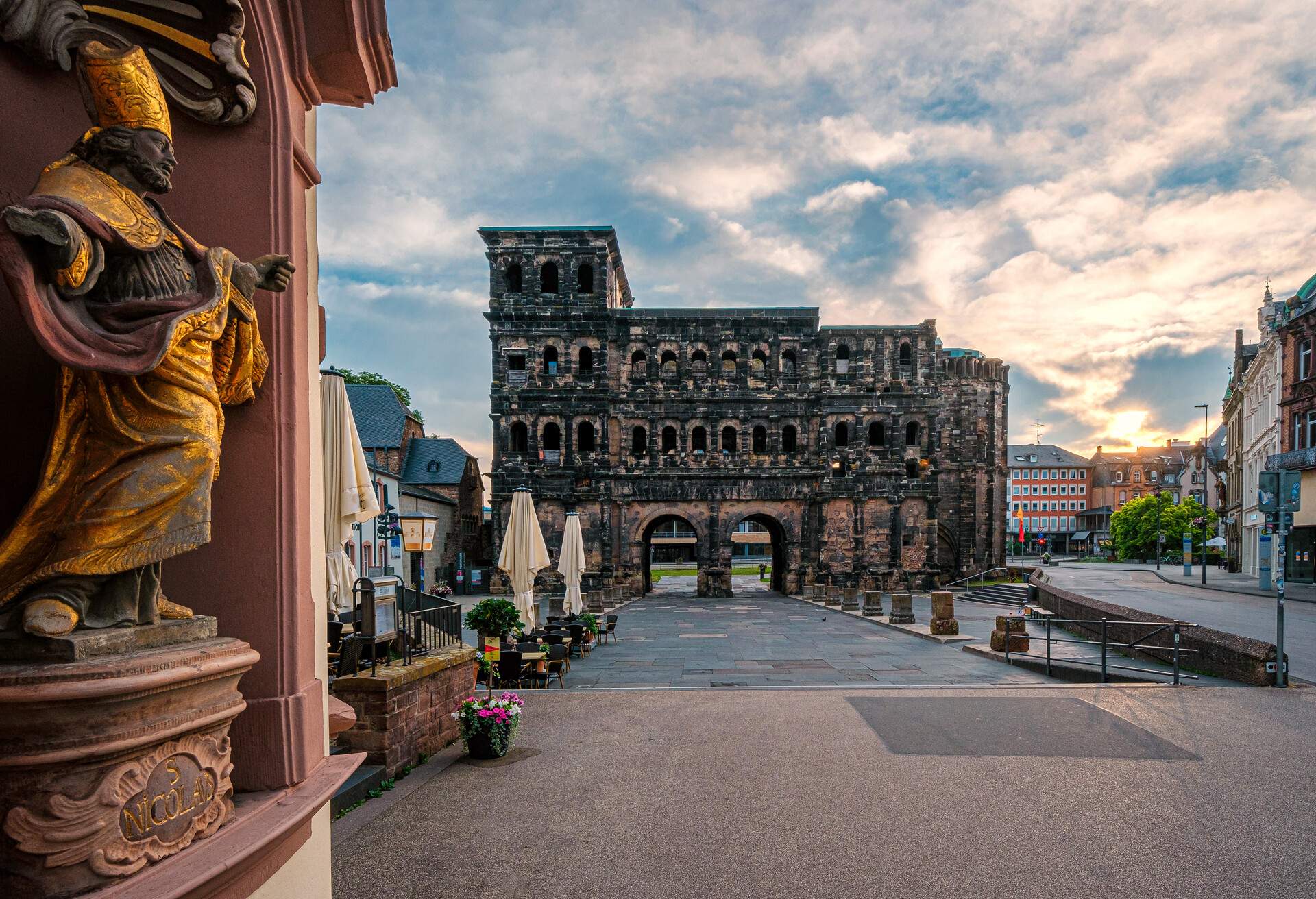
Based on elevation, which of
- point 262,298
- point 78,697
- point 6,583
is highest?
point 262,298

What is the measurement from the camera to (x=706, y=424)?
3909 cm

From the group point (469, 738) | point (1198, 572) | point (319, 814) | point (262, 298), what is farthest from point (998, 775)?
point (1198, 572)

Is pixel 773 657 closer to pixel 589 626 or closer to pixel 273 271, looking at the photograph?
pixel 589 626

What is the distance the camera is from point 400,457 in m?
46.1

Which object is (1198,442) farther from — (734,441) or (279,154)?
(279,154)

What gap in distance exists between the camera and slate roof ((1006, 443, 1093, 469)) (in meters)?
109

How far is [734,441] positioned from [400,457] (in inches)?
873

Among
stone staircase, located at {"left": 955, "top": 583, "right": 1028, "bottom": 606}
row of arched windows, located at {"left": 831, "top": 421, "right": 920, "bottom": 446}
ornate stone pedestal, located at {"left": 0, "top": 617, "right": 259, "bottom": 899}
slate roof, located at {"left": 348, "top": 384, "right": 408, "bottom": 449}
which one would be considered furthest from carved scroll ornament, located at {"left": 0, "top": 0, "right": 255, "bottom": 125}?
slate roof, located at {"left": 348, "top": 384, "right": 408, "bottom": 449}

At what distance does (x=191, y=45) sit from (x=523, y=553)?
13.4 m

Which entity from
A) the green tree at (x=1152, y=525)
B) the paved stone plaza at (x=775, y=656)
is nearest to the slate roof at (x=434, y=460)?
the paved stone plaza at (x=775, y=656)

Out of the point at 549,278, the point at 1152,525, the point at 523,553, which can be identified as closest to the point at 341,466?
the point at 523,553

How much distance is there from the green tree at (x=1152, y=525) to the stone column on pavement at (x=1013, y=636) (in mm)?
70353

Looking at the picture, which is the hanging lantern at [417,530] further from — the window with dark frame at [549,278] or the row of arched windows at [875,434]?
the row of arched windows at [875,434]

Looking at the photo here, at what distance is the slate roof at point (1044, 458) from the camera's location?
109 m
